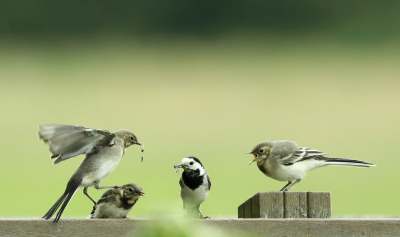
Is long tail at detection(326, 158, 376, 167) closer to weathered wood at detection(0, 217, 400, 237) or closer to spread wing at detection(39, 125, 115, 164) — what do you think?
weathered wood at detection(0, 217, 400, 237)

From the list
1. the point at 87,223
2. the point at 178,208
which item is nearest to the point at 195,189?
the point at 87,223

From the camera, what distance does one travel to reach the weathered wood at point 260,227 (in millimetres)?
2316

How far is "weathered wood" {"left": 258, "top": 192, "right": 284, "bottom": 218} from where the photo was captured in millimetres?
2625

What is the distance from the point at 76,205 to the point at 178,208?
17.2 metres

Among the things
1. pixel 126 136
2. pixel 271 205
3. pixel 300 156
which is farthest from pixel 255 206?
pixel 300 156

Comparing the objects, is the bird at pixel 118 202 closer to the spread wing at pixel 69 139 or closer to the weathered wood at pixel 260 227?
the spread wing at pixel 69 139

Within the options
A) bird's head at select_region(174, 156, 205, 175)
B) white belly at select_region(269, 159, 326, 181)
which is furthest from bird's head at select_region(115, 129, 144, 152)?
white belly at select_region(269, 159, 326, 181)

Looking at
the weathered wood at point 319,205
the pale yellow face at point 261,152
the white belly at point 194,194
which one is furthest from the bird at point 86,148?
the weathered wood at point 319,205

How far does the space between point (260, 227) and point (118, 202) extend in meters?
1.39

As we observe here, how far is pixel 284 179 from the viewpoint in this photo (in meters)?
4.50

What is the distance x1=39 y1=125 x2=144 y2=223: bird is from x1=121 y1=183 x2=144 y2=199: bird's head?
11.1 inches

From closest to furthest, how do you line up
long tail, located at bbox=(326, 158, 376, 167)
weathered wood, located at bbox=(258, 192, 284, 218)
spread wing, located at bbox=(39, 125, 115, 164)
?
weathered wood, located at bbox=(258, 192, 284, 218) → spread wing, located at bbox=(39, 125, 115, 164) → long tail, located at bbox=(326, 158, 376, 167)

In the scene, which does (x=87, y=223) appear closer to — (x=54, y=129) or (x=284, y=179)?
(x=54, y=129)

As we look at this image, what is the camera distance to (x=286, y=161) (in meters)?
4.46
